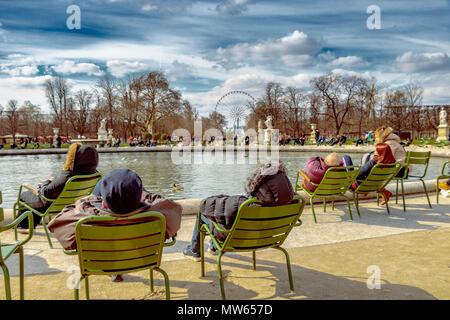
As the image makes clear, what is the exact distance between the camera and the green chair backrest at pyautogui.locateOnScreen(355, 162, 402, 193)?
5727mm

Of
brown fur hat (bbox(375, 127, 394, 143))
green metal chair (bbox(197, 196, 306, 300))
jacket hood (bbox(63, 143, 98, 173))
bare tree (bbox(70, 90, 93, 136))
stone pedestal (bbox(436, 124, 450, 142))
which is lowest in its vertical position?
green metal chair (bbox(197, 196, 306, 300))

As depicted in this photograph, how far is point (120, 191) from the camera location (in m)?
2.56

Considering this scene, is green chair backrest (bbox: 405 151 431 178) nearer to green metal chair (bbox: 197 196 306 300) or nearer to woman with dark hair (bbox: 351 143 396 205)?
woman with dark hair (bbox: 351 143 396 205)

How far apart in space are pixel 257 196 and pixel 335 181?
2.79 meters

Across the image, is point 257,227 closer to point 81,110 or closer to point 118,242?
point 118,242

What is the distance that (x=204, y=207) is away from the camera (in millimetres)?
3285

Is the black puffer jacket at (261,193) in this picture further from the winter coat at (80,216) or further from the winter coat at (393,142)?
the winter coat at (393,142)

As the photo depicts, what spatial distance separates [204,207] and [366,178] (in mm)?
3424

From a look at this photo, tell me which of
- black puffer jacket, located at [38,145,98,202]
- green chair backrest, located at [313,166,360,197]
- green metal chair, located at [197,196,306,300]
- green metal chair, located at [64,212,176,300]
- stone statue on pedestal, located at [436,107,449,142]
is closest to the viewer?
green metal chair, located at [64,212,176,300]

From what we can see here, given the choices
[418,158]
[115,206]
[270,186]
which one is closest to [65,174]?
[115,206]

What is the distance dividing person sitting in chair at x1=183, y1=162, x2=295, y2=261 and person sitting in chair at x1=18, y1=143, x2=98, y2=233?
6.96ft

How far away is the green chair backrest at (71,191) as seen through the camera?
14.5ft

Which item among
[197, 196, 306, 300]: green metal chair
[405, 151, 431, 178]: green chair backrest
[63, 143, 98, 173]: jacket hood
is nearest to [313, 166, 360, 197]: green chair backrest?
[405, 151, 431, 178]: green chair backrest
